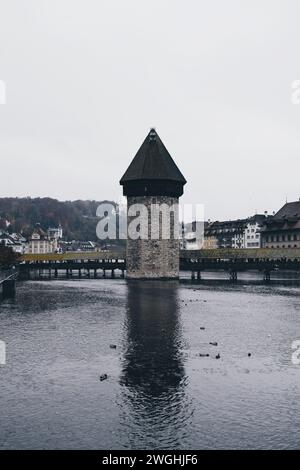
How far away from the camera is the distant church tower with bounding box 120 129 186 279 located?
59.1 meters

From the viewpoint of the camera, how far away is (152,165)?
196 ft

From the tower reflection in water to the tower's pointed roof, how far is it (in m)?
34.0

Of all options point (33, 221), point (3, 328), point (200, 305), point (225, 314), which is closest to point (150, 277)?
point (200, 305)

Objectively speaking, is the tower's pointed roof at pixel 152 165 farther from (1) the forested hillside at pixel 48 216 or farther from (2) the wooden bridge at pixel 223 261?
(1) the forested hillside at pixel 48 216

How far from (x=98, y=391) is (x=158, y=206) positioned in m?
46.3

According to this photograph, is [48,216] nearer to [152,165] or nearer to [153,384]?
[152,165]

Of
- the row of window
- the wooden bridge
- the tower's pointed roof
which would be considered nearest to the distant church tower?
the tower's pointed roof

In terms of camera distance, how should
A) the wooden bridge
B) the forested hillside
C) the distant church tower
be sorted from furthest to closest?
1. the forested hillside
2. the wooden bridge
3. the distant church tower

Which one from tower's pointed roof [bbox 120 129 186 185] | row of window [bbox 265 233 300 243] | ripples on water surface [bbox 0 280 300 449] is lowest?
ripples on water surface [bbox 0 280 300 449]

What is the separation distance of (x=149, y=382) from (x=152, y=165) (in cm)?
4650

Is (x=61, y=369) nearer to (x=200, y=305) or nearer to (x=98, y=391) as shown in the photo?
(x=98, y=391)

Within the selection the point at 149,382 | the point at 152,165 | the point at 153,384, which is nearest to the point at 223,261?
the point at 152,165

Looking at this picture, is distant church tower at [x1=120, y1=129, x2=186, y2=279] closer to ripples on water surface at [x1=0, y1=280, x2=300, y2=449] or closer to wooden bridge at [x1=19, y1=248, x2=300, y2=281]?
wooden bridge at [x1=19, y1=248, x2=300, y2=281]

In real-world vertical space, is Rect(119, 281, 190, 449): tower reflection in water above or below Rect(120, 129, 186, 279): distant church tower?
below
